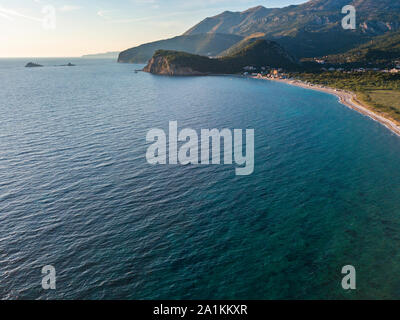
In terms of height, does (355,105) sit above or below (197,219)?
above

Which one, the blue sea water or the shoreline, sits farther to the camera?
the shoreline

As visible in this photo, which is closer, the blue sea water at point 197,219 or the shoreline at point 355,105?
the blue sea water at point 197,219

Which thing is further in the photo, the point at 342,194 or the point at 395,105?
the point at 395,105

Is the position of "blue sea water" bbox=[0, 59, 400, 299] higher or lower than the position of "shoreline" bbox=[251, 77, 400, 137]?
lower

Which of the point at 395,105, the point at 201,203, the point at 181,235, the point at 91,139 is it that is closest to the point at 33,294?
the point at 181,235

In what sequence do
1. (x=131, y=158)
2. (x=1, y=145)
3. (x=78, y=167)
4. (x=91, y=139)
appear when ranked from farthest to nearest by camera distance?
1. (x=91, y=139)
2. (x=1, y=145)
3. (x=131, y=158)
4. (x=78, y=167)

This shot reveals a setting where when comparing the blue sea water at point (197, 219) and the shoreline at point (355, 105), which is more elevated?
the shoreline at point (355, 105)

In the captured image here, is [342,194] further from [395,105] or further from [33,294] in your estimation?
[395,105]

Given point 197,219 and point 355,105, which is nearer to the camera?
point 197,219
